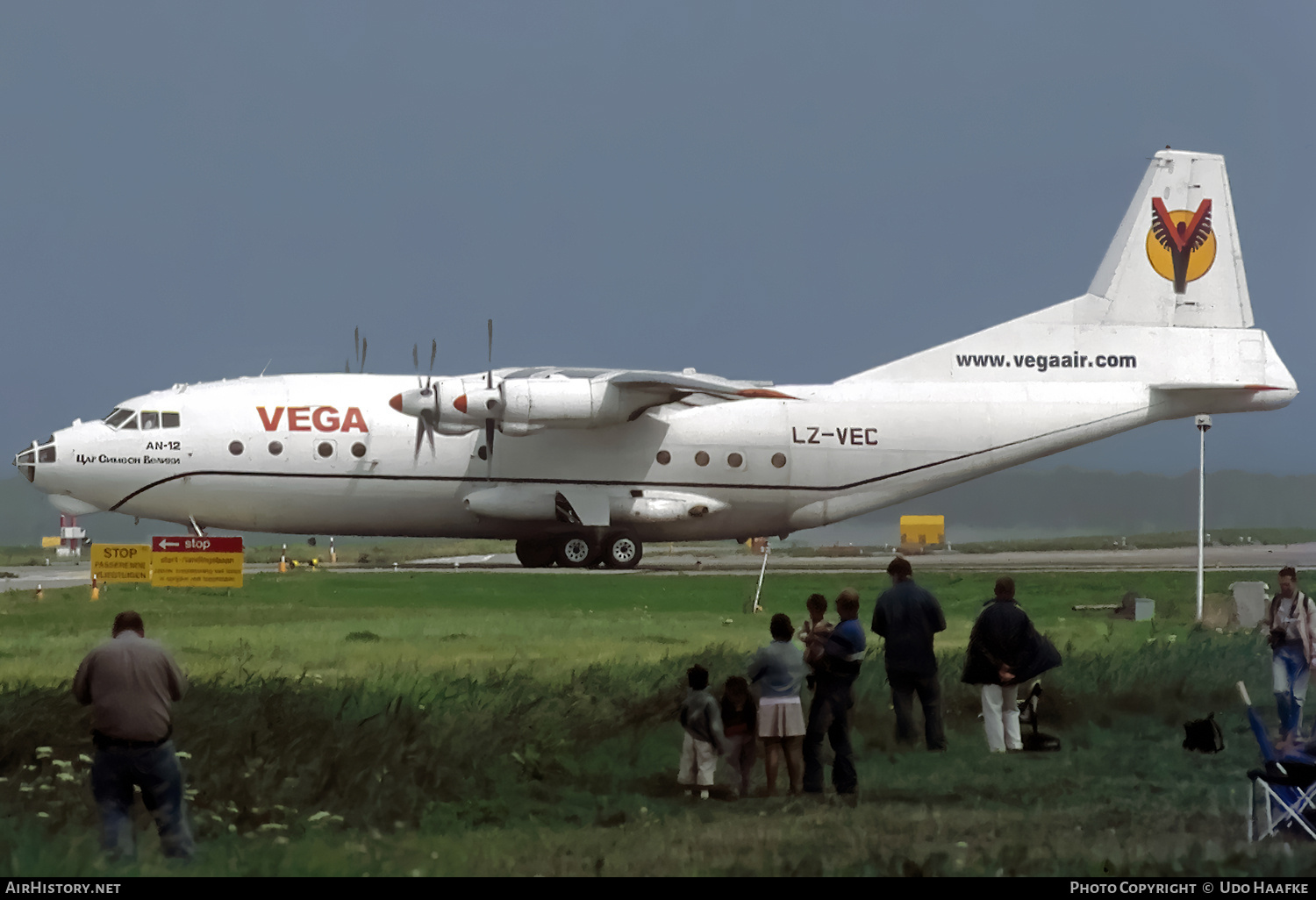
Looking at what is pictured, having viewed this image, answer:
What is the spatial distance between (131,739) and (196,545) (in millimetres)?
22377

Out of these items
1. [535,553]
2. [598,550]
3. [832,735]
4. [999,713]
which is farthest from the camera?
[535,553]

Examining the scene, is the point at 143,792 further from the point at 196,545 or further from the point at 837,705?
the point at 196,545

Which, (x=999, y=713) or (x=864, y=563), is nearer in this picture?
(x=999, y=713)

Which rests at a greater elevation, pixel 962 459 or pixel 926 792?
pixel 962 459

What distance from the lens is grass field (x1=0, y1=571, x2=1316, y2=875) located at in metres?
10.6

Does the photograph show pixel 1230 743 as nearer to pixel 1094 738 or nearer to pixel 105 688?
pixel 1094 738

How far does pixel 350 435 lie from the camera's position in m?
36.4

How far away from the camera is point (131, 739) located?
1019cm

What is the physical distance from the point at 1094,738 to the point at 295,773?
31.1 feet

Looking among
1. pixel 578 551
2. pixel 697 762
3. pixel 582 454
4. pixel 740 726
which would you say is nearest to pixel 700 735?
pixel 697 762
